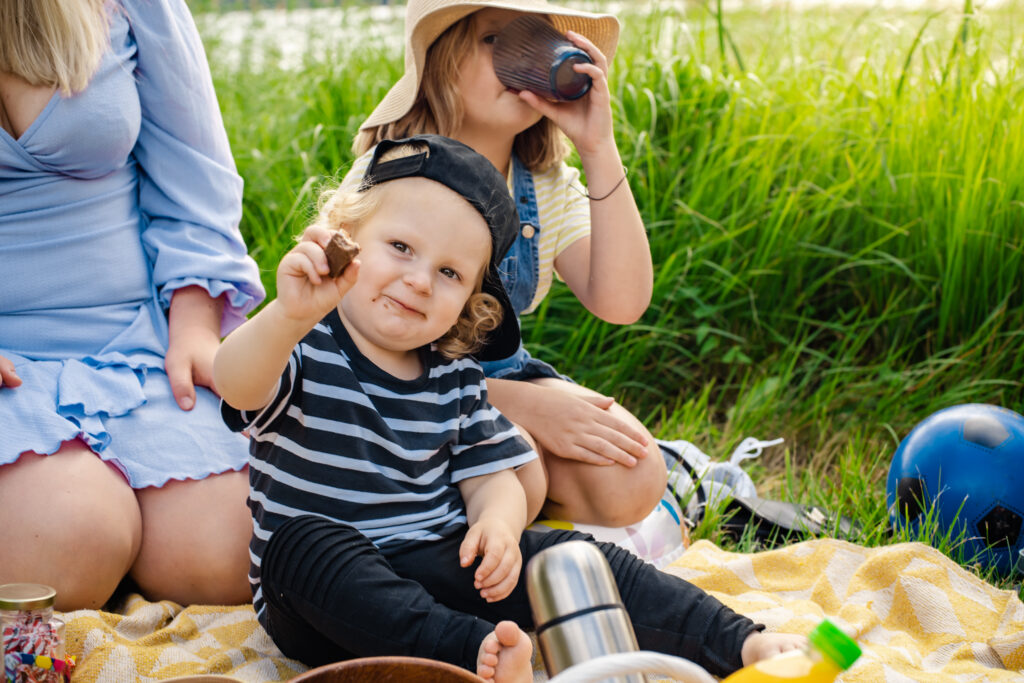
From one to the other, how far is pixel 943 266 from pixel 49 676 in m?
2.63

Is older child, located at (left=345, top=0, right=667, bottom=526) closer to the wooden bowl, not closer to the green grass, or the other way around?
the green grass

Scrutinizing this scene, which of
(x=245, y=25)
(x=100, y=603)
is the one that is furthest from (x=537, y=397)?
(x=245, y=25)

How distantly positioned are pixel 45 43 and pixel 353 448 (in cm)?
97

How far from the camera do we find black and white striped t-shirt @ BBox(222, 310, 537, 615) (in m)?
1.52

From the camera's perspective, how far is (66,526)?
5.31 ft

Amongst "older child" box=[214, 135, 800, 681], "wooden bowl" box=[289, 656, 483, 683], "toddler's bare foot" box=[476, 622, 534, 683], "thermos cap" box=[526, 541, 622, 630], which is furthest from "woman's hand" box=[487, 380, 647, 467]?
"thermos cap" box=[526, 541, 622, 630]

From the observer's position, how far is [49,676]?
1402 mm

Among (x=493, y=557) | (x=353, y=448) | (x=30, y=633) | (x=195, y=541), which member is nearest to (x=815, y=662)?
(x=493, y=557)

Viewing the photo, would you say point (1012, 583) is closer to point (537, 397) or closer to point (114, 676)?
point (537, 397)

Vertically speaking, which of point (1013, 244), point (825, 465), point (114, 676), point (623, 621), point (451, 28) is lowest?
point (825, 465)

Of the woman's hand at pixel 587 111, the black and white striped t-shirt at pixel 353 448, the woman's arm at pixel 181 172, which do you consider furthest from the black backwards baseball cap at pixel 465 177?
the woman's arm at pixel 181 172

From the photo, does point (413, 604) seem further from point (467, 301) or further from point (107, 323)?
point (107, 323)

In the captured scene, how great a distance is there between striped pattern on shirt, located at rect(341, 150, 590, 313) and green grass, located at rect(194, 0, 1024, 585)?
778 mm

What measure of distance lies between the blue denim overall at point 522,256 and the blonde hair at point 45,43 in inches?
34.9
